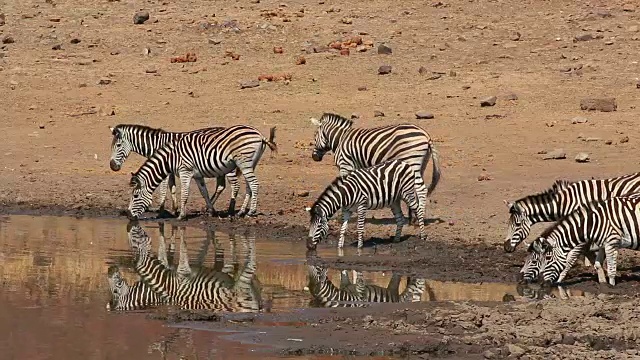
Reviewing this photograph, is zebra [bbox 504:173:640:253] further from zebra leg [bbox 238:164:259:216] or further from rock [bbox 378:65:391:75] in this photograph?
rock [bbox 378:65:391:75]

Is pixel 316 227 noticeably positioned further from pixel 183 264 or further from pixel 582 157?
pixel 582 157

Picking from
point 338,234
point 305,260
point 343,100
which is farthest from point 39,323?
point 343,100

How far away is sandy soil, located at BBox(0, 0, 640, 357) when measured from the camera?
61.6 ft

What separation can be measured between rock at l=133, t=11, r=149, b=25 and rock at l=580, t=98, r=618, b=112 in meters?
9.78

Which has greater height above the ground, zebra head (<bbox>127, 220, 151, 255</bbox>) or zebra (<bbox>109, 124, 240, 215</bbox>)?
zebra (<bbox>109, 124, 240, 215</bbox>)

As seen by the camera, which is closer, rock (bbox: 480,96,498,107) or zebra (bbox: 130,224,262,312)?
zebra (bbox: 130,224,262,312)

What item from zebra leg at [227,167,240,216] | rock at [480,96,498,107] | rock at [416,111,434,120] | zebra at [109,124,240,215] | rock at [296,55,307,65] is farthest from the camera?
rock at [296,55,307,65]

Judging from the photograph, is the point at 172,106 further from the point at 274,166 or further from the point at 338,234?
the point at 338,234

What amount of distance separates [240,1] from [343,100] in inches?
246

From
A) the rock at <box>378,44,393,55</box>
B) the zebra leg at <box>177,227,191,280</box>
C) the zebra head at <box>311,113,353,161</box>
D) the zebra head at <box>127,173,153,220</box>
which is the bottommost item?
the zebra leg at <box>177,227,191,280</box>

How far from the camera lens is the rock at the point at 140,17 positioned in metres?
28.3

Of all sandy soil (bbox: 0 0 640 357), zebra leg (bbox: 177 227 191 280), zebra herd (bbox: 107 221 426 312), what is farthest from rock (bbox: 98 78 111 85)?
zebra herd (bbox: 107 221 426 312)

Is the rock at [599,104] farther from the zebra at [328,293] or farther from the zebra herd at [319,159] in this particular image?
the zebra at [328,293]

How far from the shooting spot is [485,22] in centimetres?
2736
